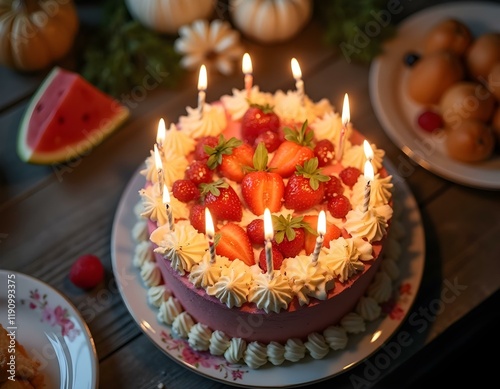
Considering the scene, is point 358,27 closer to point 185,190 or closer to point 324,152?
point 324,152

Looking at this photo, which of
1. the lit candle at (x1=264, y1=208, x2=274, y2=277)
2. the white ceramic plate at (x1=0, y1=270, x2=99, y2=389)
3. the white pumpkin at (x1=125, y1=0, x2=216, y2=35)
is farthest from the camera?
the white pumpkin at (x1=125, y1=0, x2=216, y2=35)

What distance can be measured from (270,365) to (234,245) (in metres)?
0.45

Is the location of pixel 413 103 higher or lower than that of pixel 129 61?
lower

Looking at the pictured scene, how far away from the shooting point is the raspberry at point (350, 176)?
2096 millimetres

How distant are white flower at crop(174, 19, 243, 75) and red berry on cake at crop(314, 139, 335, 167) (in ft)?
2.59

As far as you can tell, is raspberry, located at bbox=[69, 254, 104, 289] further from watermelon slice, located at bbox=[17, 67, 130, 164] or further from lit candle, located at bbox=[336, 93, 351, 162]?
lit candle, located at bbox=[336, 93, 351, 162]

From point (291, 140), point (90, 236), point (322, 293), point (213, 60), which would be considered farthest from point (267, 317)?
point (213, 60)

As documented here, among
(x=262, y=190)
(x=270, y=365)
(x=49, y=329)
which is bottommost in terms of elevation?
(x=270, y=365)

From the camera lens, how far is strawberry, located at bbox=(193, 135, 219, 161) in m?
2.14

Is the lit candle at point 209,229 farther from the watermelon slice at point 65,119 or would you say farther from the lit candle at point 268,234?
the watermelon slice at point 65,119

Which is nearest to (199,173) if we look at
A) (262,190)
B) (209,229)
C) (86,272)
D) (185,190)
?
(185,190)

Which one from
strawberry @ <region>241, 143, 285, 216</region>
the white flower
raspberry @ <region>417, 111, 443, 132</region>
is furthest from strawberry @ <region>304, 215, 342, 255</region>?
the white flower

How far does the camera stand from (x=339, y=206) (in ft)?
6.64

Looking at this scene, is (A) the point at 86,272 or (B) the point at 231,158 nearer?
(B) the point at 231,158
